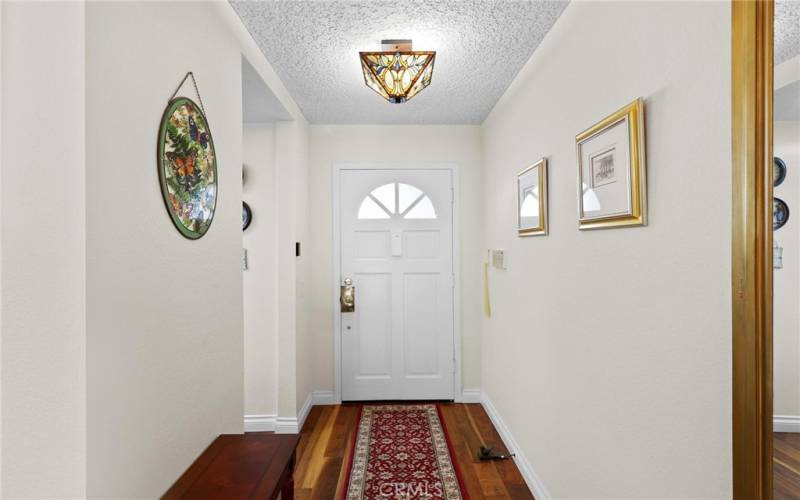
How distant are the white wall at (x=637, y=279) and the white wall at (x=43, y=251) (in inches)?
60.2

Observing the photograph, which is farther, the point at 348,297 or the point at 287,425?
the point at 348,297

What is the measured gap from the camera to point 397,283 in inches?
151

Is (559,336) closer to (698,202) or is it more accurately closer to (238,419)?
(698,202)

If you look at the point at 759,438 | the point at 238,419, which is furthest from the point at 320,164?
the point at 759,438

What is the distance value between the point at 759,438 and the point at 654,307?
459 millimetres

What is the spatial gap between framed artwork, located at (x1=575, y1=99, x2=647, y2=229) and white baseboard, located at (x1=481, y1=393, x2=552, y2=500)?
147 centimetres

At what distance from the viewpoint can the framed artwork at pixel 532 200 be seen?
228 centimetres

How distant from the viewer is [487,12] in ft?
6.55

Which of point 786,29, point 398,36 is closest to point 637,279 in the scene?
point 786,29

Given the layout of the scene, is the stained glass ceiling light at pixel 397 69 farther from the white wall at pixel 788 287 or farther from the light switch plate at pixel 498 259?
the white wall at pixel 788 287

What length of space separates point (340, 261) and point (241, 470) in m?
2.44

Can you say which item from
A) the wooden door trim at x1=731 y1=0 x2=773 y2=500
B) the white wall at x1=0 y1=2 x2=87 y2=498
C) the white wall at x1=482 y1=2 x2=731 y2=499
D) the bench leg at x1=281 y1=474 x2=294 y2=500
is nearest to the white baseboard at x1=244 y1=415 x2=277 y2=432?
the bench leg at x1=281 y1=474 x2=294 y2=500

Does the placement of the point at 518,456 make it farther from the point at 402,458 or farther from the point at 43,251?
the point at 43,251

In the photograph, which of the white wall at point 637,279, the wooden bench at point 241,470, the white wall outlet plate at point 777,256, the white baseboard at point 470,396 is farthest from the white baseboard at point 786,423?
the white baseboard at point 470,396
